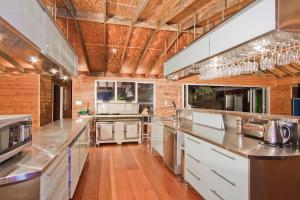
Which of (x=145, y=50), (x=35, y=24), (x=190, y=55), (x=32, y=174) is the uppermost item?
(x=145, y=50)

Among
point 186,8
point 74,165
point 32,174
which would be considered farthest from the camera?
point 186,8

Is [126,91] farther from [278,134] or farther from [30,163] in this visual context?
[30,163]

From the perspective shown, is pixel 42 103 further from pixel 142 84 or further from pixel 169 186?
pixel 142 84

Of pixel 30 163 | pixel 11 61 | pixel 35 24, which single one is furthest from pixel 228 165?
pixel 11 61

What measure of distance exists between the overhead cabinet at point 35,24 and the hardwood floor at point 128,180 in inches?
79.0

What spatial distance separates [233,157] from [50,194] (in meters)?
1.64

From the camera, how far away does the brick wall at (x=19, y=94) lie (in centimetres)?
313

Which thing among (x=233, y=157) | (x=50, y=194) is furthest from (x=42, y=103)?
(x=233, y=157)

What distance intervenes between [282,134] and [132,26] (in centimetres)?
333

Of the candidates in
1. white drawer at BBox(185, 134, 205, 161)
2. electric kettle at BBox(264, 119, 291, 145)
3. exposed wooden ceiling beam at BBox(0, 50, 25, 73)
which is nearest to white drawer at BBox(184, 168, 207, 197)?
white drawer at BBox(185, 134, 205, 161)

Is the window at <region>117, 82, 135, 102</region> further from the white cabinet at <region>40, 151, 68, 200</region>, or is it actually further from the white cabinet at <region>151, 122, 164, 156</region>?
the white cabinet at <region>40, 151, 68, 200</region>

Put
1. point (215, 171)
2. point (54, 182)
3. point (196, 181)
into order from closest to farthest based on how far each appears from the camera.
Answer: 1. point (54, 182)
2. point (215, 171)
3. point (196, 181)

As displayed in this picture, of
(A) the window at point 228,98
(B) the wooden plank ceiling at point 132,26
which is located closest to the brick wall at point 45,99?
(B) the wooden plank ceiling at point 132,26

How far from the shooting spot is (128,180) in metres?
3.50
